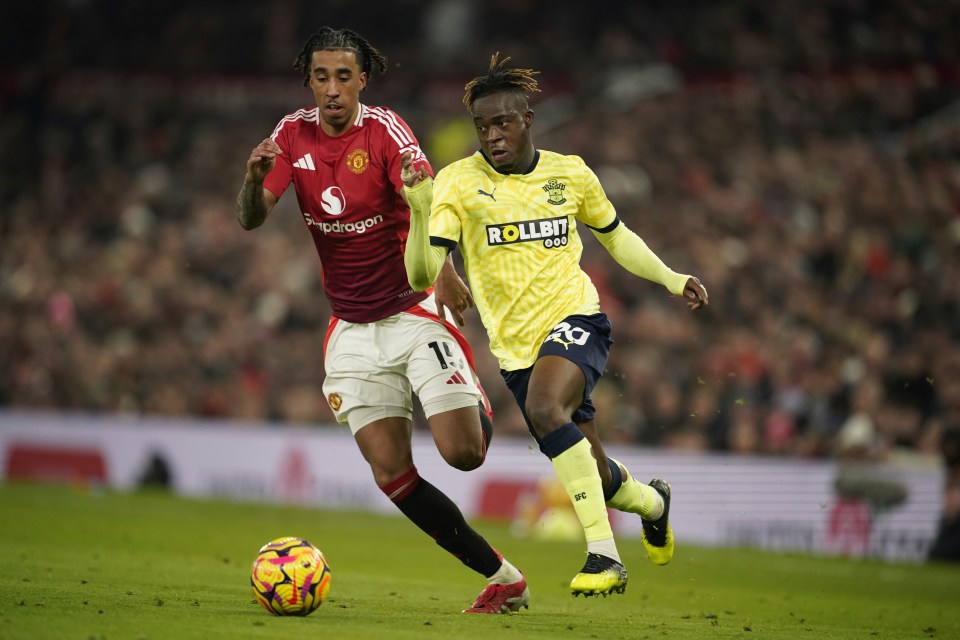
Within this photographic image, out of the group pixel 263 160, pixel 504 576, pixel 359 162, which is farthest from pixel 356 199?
pixel 504 576

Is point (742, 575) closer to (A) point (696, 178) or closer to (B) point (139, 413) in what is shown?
(A) point (696, 178)

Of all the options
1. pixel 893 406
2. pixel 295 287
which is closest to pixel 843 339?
pixel 893 406

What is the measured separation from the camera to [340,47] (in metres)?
7.67

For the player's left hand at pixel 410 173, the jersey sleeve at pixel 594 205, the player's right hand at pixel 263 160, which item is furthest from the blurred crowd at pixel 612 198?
the player's right hand at pixel 263 160

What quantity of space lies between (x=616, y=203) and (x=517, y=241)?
41.2ft

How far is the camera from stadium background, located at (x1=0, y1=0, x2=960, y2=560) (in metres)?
15.8

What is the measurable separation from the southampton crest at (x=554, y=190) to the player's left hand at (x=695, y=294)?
89 centimetres

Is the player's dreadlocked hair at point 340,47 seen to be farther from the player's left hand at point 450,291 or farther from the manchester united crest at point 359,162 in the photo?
the player's left hand at point 450,291

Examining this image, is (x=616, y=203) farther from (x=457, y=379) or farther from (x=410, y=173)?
(x=410, y=173)

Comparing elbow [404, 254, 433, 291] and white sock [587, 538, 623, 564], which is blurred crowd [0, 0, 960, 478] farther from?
elbow [404, 254, 433, 291]

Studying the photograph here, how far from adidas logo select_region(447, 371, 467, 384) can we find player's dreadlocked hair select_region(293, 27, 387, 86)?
181cm

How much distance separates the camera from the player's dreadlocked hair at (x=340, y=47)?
7.70 m

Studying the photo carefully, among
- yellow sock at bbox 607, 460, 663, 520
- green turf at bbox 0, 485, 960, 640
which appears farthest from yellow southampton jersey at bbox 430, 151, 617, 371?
green turf at bbox 0, 485, 960, 640

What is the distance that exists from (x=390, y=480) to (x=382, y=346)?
0.77m
